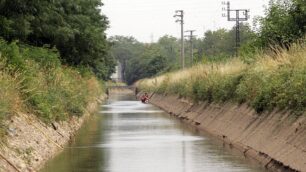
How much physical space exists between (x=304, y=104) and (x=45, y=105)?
411 inches

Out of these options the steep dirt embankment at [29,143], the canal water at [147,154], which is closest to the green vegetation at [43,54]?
the steep dirt embankment at [29,143]

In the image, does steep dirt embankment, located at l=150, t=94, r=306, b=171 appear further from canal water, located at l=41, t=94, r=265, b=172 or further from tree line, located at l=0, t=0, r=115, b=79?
tree line, located at l=0, t=0, r=115, b=79

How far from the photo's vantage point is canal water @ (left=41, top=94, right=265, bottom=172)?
18.3 metres

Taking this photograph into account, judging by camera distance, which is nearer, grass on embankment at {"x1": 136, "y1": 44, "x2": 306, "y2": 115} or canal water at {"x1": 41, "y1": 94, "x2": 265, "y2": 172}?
canal water at {"x1": 41, "y1": 94, "x2": 265, "y2": 172}

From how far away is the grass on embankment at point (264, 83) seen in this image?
64.0 feet

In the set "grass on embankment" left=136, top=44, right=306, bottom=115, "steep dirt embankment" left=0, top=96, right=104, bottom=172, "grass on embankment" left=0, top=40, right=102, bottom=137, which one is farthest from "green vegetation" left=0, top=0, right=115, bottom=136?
"grass on embankment" left=136, top=44, right=306, bottom=115

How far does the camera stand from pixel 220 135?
27.6 meters

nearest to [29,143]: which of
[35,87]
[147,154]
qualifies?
[147,154]

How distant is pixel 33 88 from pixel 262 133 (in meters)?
8.72

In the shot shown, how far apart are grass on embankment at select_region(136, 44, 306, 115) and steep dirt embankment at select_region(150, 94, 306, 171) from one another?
44 cm

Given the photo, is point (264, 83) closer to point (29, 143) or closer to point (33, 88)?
point (33, 88)

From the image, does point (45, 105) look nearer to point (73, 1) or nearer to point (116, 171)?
point (116, 171)

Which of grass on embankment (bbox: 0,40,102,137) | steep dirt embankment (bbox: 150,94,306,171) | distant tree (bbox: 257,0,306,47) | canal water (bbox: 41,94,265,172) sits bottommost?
canal water (bbox: 41,94,265,172)

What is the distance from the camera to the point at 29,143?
62.5 feet
